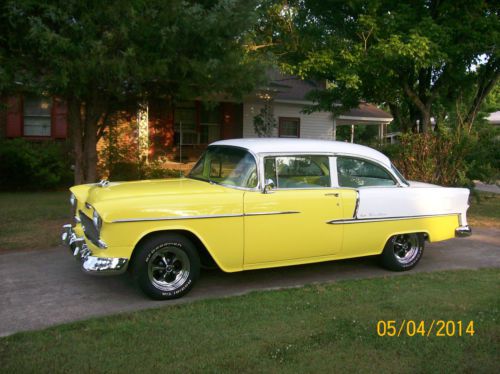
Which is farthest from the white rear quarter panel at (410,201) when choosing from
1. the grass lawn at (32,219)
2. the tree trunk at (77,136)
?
the tree trunk at (77,136)

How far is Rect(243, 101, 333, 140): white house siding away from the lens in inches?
774

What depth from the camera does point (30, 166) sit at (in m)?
13.4

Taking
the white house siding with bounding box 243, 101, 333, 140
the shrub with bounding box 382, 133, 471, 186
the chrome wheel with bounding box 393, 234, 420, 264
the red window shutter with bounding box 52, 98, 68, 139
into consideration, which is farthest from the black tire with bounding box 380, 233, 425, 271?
the white house siding with bounding box 243, 101, 333, 140

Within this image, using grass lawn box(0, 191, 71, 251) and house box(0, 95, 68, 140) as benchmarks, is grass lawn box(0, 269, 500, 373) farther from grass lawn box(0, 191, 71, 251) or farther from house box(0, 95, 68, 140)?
house box(0, 95, 68, 140)

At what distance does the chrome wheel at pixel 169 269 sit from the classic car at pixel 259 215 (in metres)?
0.01

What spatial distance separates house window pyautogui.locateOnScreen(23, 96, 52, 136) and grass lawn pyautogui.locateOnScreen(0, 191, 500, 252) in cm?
283

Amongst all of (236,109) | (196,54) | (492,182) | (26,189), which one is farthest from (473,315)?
(236,109)

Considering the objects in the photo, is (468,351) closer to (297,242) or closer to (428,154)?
(297,242)

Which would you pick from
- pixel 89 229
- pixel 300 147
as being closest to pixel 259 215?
pixel 300 147

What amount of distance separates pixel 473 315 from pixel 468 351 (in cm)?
84

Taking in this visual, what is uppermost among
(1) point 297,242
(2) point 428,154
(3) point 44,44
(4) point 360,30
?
(4) point 360,30

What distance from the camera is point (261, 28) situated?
38.7 feet

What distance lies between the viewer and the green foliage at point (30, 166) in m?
13.3

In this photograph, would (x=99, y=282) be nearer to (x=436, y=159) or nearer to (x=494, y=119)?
(x=436, y=159)
